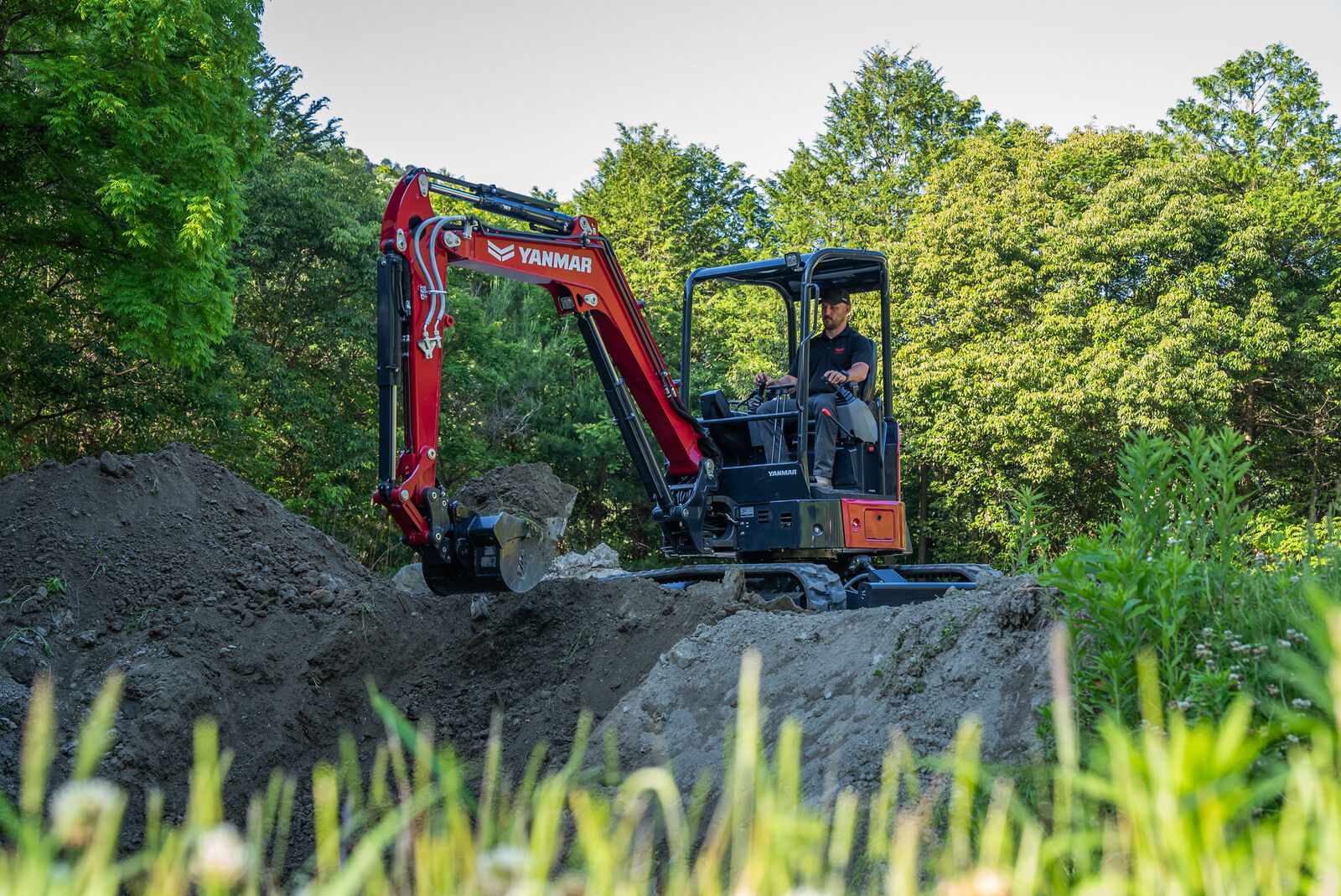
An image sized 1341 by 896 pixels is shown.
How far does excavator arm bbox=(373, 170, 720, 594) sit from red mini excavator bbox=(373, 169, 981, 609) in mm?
12

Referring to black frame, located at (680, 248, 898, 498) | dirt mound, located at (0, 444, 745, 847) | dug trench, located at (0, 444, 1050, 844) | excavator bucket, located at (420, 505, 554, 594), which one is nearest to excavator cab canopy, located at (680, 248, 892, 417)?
black frame, located at (680, 248, 898, 498)

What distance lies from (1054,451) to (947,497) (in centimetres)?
327

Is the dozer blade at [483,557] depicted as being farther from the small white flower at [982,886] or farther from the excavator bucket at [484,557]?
the small white flower at [982,886]

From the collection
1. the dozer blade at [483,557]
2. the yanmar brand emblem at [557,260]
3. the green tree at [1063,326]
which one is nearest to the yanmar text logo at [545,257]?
the yanmar brand emblem at [557,260]

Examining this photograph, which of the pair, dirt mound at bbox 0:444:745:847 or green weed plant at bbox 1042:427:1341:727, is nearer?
green weed plant at bbox 1042:427:1341:727

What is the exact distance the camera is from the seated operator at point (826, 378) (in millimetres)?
8406

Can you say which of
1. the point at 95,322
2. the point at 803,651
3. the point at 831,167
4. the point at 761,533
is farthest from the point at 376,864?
the point at 831,167

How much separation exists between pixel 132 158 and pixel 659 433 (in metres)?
7.72

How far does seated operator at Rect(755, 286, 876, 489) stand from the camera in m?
8.41

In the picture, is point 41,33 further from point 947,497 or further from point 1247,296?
point 1247,296

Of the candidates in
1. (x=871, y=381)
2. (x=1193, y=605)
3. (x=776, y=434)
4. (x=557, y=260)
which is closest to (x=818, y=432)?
(x=776, y=434)

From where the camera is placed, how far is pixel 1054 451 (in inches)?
885

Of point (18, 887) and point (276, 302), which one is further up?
point (276, 302)

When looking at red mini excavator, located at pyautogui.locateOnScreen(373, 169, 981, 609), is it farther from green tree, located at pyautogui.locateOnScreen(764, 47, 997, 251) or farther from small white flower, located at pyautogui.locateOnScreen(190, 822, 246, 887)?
green tree, located at pyautogui.locateOnScreen(764, 47, 997, 251)
